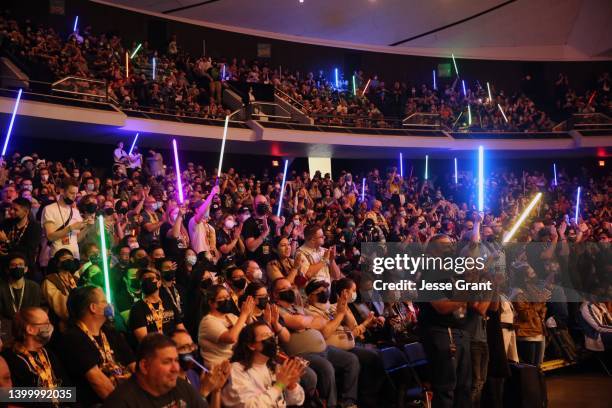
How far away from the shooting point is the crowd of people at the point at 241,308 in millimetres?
3883

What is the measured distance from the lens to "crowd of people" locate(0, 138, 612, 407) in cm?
388

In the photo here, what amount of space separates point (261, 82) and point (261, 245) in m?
10.4

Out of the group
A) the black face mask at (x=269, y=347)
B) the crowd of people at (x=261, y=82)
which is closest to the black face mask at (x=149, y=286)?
the black face mask at (x=269, y=347)

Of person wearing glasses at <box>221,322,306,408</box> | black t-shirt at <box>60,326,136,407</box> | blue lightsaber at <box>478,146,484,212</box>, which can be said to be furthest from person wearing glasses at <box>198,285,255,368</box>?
blue lightsaber at <box>478,146,484,212</box>

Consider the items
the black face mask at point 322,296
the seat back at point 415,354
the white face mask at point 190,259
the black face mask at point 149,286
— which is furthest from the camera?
the white face mask at point 190,259

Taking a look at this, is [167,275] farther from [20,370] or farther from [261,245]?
[261,245]

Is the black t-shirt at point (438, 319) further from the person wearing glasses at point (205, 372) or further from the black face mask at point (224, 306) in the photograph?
the person wearing glasses at point (205, 372)

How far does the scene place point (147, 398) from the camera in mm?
3057

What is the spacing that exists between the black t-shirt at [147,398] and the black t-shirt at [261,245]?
4.18m

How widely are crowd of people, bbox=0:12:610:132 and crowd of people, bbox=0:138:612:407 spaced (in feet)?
13.8

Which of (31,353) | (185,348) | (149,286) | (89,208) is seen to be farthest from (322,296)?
(31,353)

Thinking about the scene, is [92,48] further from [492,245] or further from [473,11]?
[473,11]

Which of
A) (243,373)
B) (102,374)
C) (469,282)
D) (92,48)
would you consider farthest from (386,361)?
(92,48)

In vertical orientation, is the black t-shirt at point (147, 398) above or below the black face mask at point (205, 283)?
below
